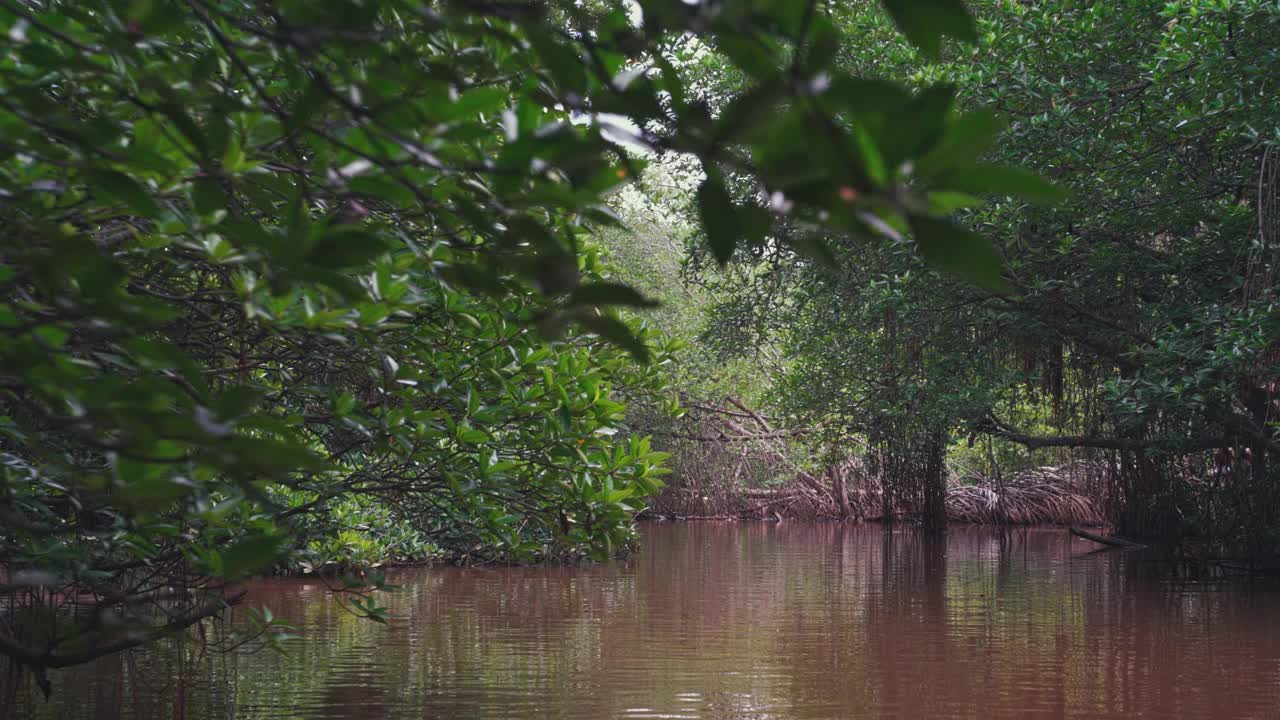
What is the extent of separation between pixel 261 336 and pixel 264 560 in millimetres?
2133

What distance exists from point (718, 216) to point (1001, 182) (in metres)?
0.21

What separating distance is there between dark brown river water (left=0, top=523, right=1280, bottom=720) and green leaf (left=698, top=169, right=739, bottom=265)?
3919 mm

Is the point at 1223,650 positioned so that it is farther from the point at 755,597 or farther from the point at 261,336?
the point at 261,336

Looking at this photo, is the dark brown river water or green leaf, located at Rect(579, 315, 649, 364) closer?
green leaf, located at Rect(579, 315, 649, 364)

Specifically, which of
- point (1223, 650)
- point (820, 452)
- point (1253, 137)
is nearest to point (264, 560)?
point (1223, 650)

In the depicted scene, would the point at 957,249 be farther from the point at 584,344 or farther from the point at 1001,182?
the point at 584,344

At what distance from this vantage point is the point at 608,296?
900 mm

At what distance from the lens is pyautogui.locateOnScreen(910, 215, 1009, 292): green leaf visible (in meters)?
0.77

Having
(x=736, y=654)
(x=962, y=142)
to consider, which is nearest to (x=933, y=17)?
(x=962, y=142)

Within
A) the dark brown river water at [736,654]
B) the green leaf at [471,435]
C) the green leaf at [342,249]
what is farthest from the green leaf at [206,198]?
the dark brown river water at [736,654]

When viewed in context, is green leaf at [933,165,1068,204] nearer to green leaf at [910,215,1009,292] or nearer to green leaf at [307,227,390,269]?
green leaf at [910,215,1009,292]

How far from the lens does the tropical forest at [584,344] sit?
993 mm

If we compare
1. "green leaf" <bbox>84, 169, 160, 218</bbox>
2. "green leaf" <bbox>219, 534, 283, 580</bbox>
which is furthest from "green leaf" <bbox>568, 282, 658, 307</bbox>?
"green leaf" <bbox>84, 169, 160, 218</bbox>

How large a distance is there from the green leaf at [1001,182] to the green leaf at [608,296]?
0.24 metres
